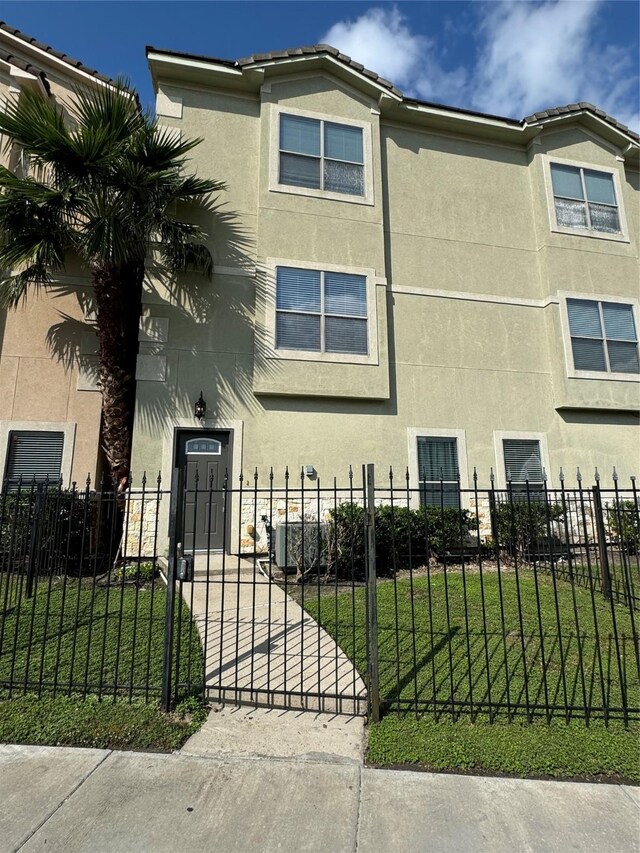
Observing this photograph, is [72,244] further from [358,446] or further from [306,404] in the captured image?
[358,446]

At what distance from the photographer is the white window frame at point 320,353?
33.6 feet

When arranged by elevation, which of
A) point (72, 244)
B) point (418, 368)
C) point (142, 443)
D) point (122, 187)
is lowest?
point (142, 443)

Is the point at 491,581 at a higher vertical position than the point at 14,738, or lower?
higher

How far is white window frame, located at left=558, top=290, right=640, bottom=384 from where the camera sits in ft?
37.6

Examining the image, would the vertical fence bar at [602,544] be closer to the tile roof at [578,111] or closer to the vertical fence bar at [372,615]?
the vertical fence bar at [372,615]

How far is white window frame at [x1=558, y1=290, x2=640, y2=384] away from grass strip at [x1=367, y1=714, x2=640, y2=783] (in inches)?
Result: 371

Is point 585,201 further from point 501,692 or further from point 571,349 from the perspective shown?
point 501,692

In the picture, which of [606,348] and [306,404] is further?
[606,348]

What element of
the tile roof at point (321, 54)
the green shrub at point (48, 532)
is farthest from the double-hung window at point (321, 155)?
the green shrub at point (48, 532)

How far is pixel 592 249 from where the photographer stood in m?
12.4

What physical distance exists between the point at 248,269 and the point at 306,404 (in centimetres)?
329

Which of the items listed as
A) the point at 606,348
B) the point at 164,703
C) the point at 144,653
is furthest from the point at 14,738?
the point at 606,348

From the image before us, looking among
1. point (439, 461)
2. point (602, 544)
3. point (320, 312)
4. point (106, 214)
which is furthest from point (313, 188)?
point (602, 544)

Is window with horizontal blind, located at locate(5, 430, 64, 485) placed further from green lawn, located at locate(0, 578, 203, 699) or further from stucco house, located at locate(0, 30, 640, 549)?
green lawn, located at locate(0, 578, 203, 699)
